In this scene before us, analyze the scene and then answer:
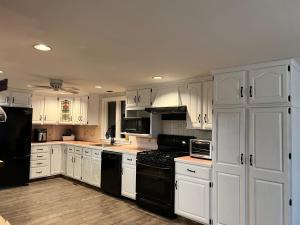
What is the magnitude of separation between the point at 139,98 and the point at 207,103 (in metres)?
1.51

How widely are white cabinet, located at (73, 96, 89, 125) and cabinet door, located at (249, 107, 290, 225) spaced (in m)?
4.34

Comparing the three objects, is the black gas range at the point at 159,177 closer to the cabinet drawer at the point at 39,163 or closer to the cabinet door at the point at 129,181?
the cabinet door at the point at 129,181

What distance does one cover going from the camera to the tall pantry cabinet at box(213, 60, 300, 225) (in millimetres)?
2514

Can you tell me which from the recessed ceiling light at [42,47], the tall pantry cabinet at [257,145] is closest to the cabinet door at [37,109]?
the recessed ceiling light at [42,47]

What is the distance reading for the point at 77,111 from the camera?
6152mm

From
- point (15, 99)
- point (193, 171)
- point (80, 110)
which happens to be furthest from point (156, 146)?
point (15, 99)

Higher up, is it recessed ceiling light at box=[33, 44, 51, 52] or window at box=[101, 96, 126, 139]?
recessed ceiling light at box=[33, 44, 51, 52]

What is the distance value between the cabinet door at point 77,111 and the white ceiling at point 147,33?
10.1 feet

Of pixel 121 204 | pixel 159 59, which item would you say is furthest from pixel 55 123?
pixel 159 59

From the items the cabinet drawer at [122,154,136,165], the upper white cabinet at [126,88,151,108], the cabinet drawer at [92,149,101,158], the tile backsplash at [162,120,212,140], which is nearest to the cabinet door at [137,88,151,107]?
the upper white cabinet at [126,88,151,108]

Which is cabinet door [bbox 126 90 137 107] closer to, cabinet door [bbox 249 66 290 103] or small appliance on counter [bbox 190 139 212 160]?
small appliance on counter [bbox 190 139 212 160]

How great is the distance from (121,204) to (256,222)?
2325 mm

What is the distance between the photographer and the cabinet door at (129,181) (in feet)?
13.4

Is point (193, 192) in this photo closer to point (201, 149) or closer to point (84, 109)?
point (201, 149)
